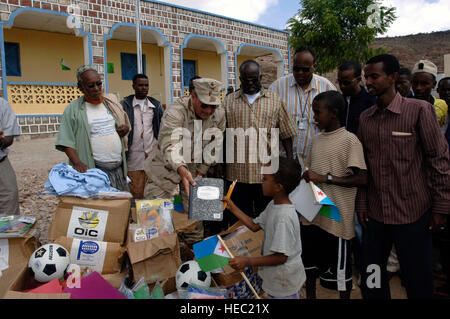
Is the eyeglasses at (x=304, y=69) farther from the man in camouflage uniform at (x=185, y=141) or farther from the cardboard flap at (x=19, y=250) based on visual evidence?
the cardboard flap at (x=19, y=250)

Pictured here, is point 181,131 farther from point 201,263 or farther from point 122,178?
point 201,263

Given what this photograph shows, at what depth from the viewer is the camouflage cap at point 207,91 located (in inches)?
100

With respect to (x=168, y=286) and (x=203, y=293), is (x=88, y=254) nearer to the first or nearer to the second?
(x=168, y=286)

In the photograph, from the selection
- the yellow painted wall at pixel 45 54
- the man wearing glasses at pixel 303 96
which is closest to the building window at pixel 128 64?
the yellow painted wall at pixel 45 54

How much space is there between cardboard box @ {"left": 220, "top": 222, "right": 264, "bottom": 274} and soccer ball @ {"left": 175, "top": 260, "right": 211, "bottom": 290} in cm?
16

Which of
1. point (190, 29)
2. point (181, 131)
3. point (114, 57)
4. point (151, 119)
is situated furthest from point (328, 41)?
point (181, 131)

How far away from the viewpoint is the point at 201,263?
2125mm

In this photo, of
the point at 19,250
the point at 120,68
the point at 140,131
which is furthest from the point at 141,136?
the point at 120,68

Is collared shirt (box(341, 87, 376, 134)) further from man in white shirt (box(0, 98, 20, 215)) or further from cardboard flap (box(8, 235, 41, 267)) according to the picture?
man in white shirt (box(0, 98, 20, 215))

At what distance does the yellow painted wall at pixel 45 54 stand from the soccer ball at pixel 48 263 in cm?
1057

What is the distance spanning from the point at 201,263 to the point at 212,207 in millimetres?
376
